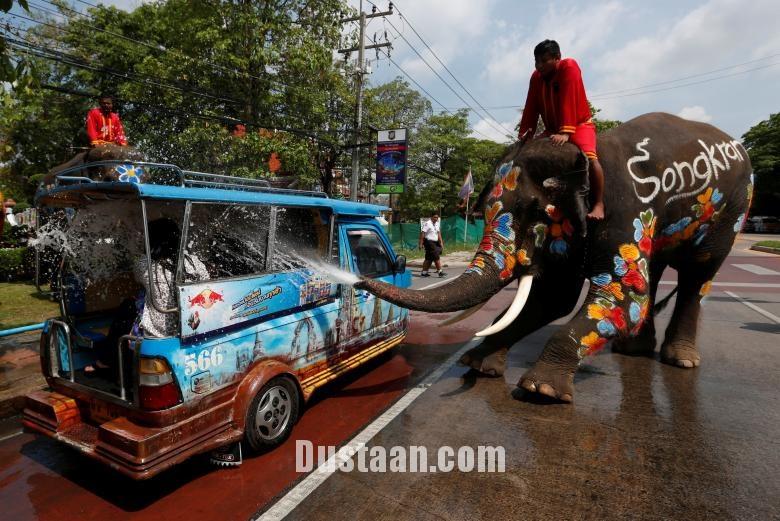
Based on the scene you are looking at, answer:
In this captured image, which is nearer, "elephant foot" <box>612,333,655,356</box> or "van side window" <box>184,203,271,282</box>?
"van side window" <box>184,203,271,282</box>

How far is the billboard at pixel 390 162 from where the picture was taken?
66.1 ft

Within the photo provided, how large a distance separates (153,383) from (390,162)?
18432 mm

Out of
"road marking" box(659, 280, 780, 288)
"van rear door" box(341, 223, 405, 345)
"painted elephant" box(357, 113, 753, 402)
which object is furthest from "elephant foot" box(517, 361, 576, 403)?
"road marking" box(659, 280, 780, 288)

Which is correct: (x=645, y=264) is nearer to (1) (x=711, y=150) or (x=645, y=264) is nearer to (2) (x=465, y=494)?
(1) (x=711, y=150)

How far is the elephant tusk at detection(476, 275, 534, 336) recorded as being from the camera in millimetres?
3965

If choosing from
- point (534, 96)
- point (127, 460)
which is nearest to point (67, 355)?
point (127, 460)

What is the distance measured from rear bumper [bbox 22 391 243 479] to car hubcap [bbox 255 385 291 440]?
266 mm

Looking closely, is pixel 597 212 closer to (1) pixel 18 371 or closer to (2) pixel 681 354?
A: (2) pixel 681 354

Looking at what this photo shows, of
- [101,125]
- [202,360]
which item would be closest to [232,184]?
[202,360]

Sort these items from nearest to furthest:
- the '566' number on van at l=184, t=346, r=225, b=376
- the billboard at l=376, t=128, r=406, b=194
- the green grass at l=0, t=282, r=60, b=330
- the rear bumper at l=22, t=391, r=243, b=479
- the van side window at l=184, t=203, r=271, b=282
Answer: the rear bumper at l=22, t=391, r=243, b=479
the '566' number on van at l=184, t=346, r=225, b=376
the van side window at l=184, t=203, r=271, b=282
the green grass at l=0, t=282, r=60, b=330
the billboard at l=376, t=128, r=406, b=194

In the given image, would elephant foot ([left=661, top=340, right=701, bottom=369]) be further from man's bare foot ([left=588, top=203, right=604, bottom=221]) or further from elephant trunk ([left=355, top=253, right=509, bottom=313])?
elephant trunk ([left=355, top=253, right=509, bottom=313])

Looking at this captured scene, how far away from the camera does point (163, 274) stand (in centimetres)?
347

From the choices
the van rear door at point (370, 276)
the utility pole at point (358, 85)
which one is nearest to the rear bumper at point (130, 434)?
the van rear door at point (370, 276)

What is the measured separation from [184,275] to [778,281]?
16.2 metres
